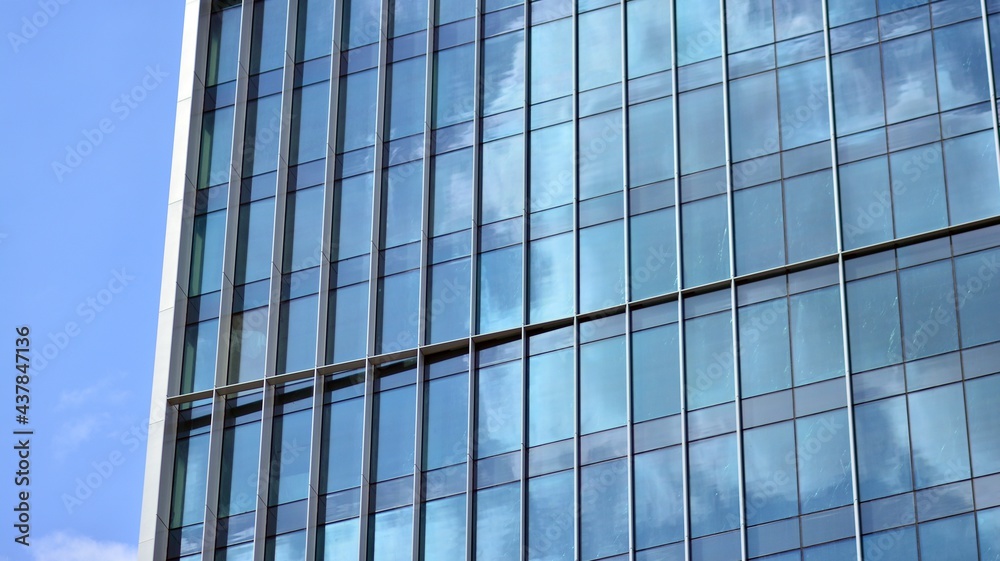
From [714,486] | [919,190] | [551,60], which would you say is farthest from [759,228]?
[551,60]

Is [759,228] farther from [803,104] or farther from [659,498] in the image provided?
[659,498]

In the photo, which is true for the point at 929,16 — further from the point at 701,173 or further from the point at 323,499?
the point at 323,499

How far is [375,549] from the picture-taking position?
47.6 metres

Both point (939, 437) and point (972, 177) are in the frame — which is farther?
point (972, 177)

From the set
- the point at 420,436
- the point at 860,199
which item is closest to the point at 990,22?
the point at 860,199

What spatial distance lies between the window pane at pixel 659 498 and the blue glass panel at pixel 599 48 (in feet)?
32.8

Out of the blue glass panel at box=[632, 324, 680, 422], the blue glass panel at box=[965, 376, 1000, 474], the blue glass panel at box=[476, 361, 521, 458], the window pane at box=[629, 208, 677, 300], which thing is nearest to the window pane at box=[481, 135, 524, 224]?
the window pane at box=[629, 208, 677, 300]

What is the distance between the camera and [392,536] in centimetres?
4756

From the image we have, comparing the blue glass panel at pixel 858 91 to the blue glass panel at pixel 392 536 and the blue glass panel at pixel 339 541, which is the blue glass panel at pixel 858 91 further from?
the blue glass panel at pixel 339 541

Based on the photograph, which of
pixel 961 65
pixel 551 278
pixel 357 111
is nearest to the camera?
pixel 961 65

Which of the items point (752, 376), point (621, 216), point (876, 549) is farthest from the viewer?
point (621, 216)

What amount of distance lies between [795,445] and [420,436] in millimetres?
8944

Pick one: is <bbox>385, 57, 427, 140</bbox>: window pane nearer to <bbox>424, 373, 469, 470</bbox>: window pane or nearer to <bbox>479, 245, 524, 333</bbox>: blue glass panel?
<bbox>479, 245, 524, 333</bbox>: blue glass panel

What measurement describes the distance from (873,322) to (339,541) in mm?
13165
